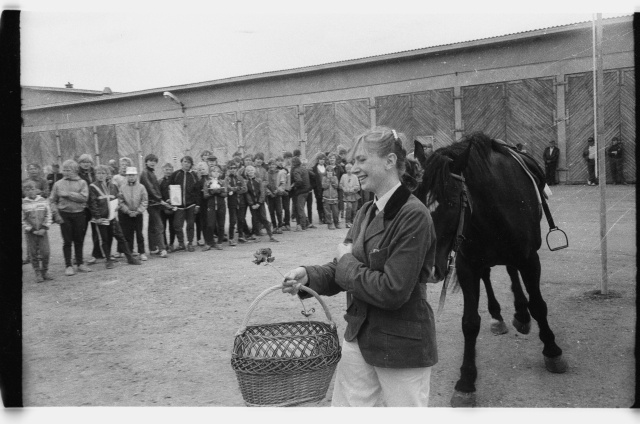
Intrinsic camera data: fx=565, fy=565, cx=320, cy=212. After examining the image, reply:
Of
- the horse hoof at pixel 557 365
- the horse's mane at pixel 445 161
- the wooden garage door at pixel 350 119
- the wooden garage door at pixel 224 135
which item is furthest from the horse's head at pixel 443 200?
the wooden garage door at pixel 224 135

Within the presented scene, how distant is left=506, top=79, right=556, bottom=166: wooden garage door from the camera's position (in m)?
16.6

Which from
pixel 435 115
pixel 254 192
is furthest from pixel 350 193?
pixel 435 115

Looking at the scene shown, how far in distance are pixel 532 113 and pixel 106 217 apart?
12885 millimetres

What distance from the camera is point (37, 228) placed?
827cm

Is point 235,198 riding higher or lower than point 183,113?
lower

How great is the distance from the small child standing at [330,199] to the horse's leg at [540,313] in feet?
27.8

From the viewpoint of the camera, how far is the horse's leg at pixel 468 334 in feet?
12.9

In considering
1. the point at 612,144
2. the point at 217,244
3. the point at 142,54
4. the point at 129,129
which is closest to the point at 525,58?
the point at 612,144

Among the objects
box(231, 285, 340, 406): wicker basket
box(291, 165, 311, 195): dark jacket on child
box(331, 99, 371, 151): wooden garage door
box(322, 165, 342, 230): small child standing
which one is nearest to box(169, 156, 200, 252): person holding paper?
box(291, 165, 311, 195): dark jacket on child

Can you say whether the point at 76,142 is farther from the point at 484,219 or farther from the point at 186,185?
the point at 484,219

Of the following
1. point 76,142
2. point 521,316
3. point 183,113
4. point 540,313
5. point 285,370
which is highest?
point 183,113

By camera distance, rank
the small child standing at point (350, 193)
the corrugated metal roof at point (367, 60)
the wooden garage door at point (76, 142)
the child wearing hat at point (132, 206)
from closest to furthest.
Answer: the child wearing hat at point (132, 206) → the small child standing at point (350, 193) → the corrugated metal roof at point (367, 60) → the wooden garage door at point (76, 142)

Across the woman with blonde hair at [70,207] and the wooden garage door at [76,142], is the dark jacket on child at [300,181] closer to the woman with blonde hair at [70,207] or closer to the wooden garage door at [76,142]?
the woman with blonde hair at [70,207]

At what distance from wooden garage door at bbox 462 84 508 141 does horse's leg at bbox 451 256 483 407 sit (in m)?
14.0
